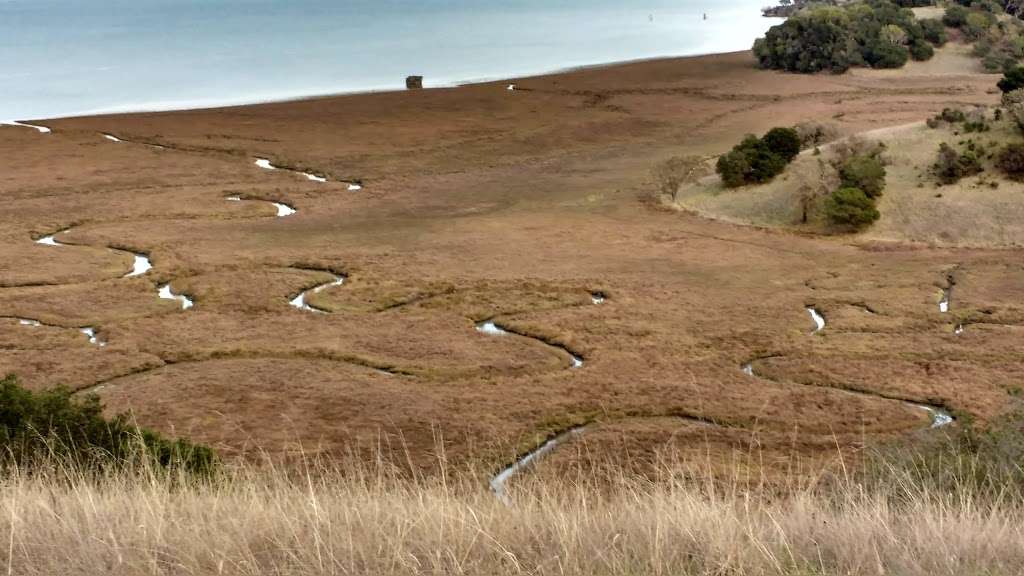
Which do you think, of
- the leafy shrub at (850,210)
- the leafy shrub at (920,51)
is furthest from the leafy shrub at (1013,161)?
the leafy shrub at (920,51)

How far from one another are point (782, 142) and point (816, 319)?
50.2ft

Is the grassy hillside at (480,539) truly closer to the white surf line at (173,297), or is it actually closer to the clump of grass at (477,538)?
the clump of grass at (477,538)

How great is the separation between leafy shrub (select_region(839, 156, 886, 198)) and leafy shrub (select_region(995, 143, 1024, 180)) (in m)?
3.62

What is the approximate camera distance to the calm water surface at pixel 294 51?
77188 mm

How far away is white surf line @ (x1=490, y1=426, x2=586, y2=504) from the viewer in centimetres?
1723

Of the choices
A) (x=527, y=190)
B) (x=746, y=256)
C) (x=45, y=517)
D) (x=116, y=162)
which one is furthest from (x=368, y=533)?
(x=116, y=162)

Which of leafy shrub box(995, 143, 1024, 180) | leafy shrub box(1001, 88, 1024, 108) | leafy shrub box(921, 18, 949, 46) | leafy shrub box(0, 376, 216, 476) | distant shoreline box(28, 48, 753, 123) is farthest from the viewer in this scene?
leafy shrub box(921, 18, 949, 46)

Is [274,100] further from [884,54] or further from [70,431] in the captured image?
[70,431]

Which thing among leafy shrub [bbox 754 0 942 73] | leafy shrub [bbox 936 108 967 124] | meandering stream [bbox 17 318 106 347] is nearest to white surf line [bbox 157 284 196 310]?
meandering stream [bbox 17 318 106 347]

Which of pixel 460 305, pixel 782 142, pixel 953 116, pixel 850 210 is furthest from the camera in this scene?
pixel 953 116

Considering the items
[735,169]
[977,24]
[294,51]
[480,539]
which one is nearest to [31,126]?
[735,169]

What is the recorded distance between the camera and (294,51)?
362 ft

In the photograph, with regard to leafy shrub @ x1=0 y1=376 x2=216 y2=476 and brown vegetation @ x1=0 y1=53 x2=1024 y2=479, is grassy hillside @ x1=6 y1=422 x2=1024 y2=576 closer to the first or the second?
leafy shrub @ x1=0 y1=376 x2=216 y2=476

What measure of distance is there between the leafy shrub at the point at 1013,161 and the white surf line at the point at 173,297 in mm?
25010
